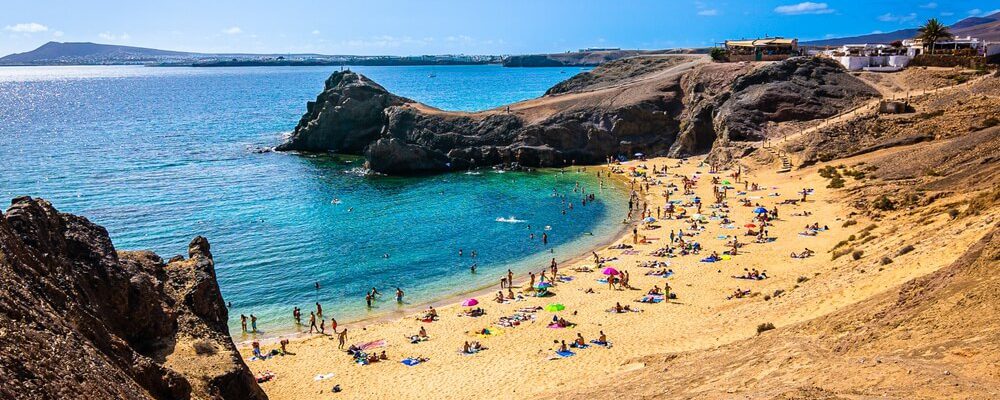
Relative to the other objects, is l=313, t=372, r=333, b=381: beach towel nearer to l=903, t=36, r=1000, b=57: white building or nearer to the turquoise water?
the turquoise water

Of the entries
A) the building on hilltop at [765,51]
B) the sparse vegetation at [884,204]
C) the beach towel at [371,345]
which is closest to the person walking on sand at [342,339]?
the beach towel at [371,345]

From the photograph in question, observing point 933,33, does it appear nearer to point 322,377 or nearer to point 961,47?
point 961,47

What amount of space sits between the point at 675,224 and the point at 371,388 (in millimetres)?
29022

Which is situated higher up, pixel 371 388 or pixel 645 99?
pixel 645 99

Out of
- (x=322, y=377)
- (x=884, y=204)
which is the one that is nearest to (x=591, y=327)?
(x=322, y=377)

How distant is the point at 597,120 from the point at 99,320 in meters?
66.2

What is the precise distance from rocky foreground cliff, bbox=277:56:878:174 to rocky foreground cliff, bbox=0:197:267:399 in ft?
175

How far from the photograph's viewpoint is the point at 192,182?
A: 2697 inches

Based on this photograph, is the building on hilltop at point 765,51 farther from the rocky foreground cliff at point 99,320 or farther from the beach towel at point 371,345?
the rocky foreground cliff at point 99,320

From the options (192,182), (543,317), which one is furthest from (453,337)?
(192,182)

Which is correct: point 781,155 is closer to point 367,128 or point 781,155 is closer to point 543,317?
point 543,317

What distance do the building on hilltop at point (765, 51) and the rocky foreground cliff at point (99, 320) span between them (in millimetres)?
74769

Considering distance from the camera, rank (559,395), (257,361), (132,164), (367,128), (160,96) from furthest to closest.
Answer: (160,96)
(367,128)
(132,164)
(257,361)
(559,395)

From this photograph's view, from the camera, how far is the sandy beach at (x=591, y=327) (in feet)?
83.3
